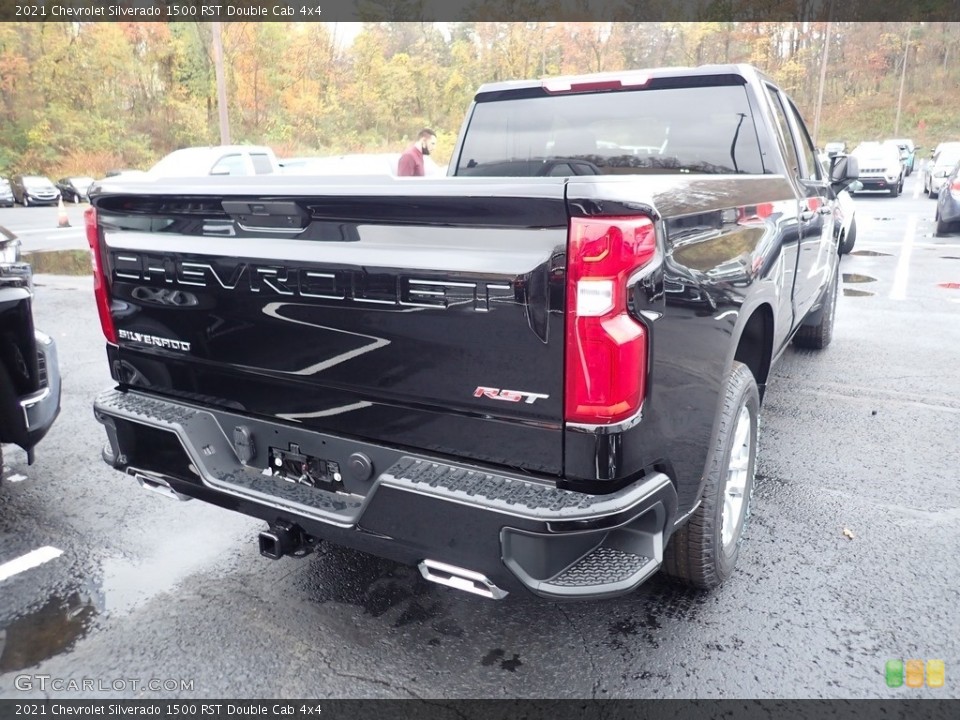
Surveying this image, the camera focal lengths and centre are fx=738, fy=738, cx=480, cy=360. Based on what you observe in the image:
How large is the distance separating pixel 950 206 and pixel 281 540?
1476 cm

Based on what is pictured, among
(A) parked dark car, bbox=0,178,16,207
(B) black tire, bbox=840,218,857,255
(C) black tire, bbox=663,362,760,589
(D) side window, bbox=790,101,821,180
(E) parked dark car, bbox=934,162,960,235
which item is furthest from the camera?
(A) parked dark car, bbox=0,178,16,207

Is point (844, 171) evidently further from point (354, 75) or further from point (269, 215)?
point (354, 75)

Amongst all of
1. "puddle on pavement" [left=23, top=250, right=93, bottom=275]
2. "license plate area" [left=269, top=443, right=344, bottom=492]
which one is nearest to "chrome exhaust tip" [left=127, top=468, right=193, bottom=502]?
"license plate area" [left=269, top=443, right=344, bottom=492]

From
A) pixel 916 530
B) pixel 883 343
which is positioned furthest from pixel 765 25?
pixel 916 530

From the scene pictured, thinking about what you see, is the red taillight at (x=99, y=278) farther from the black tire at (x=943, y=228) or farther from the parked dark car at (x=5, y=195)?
the parked dark car at (x=5, y=195)

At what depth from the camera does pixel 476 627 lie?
2.82 meters

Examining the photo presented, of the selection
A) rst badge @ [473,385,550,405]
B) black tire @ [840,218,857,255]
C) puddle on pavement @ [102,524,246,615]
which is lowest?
black tire @ [840,218,857,255]

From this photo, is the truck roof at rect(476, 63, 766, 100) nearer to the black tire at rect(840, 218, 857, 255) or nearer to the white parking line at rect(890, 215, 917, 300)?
the white parking line at rect(890, 215, 917, 300)

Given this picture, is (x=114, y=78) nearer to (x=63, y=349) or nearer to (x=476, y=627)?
(x=63, y=349)

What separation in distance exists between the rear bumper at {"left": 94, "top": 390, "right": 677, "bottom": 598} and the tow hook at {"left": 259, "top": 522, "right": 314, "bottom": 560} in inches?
0.7

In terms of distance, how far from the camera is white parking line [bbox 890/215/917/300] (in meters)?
9.10

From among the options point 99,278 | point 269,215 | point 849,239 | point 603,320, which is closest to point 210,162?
point 849,239

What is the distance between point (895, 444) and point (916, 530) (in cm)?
119

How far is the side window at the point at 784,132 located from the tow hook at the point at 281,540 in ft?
10.2
